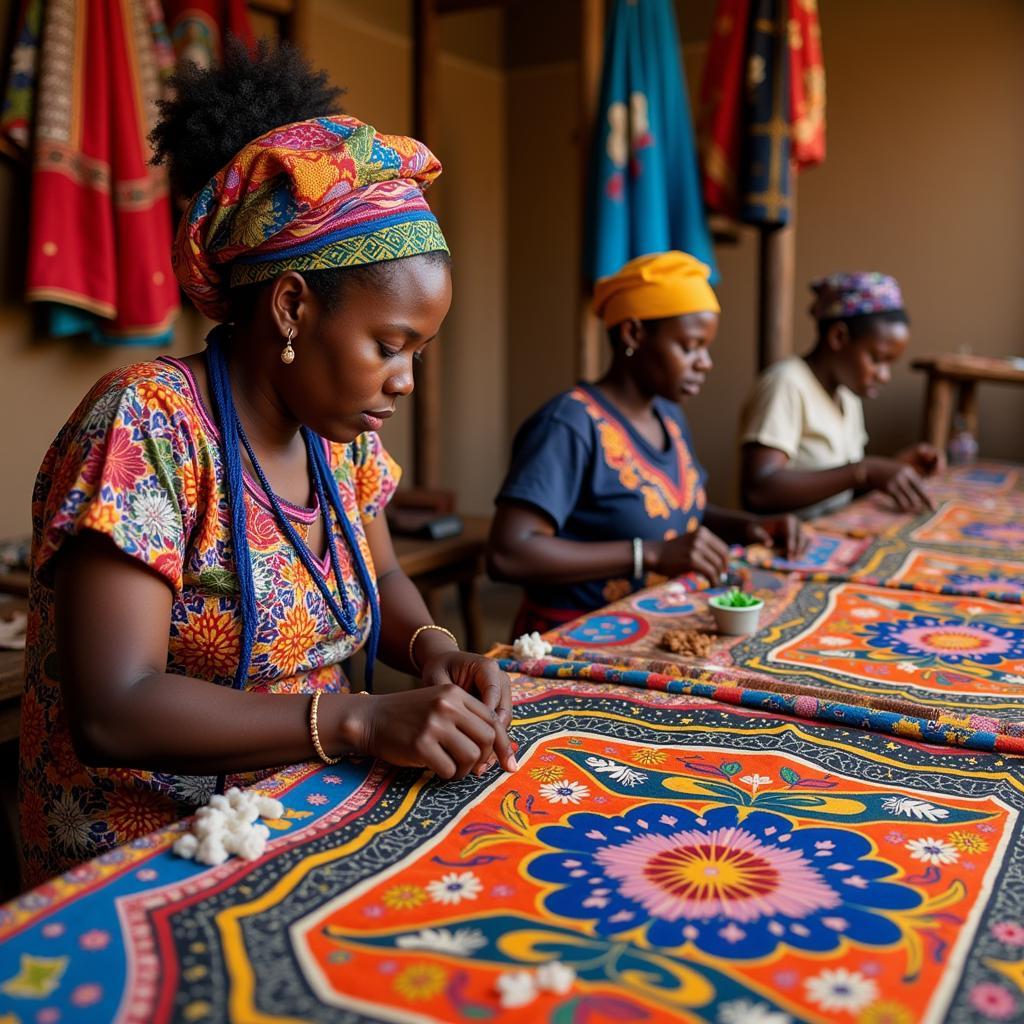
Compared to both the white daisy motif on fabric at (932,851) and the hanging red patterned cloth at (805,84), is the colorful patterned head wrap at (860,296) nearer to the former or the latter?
the hanging red patterned cloth at (805,84)

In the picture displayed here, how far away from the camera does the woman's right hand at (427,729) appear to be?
1121mm

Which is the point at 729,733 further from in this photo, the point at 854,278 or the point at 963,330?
the point at 963,330

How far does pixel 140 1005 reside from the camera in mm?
730

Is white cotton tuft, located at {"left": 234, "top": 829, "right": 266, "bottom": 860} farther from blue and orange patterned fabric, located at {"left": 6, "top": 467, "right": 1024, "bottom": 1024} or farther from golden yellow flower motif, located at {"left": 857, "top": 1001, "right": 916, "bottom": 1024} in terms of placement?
golden yellow flower motif, located at {"left": 857, "top": 1001, "right": 916, "bottom": 1024}

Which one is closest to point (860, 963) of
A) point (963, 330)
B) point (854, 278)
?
point (854, 278)

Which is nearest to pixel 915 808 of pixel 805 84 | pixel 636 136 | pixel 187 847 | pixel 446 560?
pixel 187 847

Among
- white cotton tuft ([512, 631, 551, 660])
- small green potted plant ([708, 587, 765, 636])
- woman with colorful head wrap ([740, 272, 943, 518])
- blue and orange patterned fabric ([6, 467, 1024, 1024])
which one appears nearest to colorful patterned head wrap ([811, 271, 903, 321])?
woman with colorful head wrap ([740, 272, 943, 518])

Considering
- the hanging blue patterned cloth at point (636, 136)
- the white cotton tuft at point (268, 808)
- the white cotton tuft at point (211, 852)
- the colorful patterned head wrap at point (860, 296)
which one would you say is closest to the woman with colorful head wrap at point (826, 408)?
the colorful patterned head wrap at point (860, 296)

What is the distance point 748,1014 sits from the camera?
2.41 ft

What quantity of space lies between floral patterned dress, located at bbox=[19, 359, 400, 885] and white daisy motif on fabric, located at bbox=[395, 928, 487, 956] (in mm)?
535

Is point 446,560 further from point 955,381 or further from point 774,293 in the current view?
point 955,381

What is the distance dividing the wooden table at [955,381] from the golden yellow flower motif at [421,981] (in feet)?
13.5

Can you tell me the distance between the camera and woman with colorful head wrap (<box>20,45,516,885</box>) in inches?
44.9

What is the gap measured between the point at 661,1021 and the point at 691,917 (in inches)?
6.0
